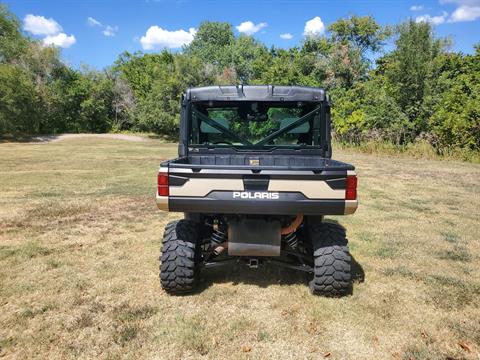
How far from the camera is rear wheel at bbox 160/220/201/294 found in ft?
12.6

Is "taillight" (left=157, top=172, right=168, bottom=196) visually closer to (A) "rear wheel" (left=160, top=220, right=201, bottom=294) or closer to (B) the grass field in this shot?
(A) "rear wheel" (left=160, top=220, right=201, bottom=294)

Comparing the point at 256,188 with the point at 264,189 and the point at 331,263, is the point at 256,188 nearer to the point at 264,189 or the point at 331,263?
the point at 264,189

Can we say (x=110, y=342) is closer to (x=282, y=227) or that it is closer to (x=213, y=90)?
(x=282, y=227)

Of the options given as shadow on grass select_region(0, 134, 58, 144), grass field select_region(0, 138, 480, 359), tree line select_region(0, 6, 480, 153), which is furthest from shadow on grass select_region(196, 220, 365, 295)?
shadow on grass select_region(0, 134, 58, 144)

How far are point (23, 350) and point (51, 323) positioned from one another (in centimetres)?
41

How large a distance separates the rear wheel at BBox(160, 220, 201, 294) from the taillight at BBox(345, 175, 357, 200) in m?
1.57

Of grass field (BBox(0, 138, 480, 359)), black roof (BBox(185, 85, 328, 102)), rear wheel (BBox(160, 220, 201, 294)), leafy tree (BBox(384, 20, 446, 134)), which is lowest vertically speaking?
grass field (BBox(0, 138, 480, 359))

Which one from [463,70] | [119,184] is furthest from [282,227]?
[463,70]

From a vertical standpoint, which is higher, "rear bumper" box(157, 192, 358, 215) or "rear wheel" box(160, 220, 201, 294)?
"rear bumper" box(157, 192, 358, 215)

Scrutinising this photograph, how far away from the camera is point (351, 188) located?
3.44 meters

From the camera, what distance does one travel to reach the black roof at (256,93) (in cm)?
441

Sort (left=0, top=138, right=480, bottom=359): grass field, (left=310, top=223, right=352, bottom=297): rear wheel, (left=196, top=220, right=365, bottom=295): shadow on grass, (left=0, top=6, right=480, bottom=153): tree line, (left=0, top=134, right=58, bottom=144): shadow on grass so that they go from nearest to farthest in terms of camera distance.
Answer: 1. (left=0, top=138, right=480, bottom=359): grass field
2. (left=310, top=223, right=352, bottom=297): rear wheel
3. (left=196, top=220, right=365, bottom=295): shadow on grass
4. (left=0, top=6, right=480, bottom=153): tree line
5. (left=0, top=134, right=58, bottom=144): shadow on grass

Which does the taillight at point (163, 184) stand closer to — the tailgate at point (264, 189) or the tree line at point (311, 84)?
the tailgate at point (264, 189)

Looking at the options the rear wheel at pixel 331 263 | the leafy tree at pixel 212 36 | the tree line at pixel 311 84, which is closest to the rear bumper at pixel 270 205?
the rear wheel at pixel 331 263
